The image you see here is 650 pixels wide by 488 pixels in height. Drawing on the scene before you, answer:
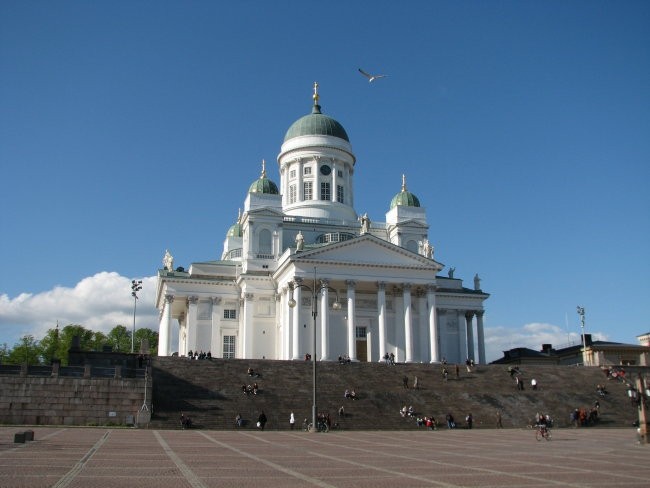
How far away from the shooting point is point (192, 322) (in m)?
69.7

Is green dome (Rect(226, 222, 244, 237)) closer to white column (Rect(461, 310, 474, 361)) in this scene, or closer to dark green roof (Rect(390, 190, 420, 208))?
dark green roof (Rect(390, 190, 420, 208))

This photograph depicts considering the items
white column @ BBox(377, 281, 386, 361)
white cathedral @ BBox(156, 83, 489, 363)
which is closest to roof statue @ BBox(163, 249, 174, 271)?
white cathedral @ BBox(156, 83, 489, 363)

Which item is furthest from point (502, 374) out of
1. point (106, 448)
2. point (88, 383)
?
point (106, 448)

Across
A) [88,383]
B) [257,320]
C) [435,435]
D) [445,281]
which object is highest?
[445,281]

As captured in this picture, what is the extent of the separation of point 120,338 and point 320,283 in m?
80.9

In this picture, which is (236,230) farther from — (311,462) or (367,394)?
(311,462)

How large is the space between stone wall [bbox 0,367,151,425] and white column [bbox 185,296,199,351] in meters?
23.8

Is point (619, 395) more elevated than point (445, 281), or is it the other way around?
point (445, 281)

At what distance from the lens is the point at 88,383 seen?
44500 millimetres

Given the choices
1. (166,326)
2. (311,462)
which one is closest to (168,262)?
(166,326)

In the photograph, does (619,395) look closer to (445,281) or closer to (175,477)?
(445,281)

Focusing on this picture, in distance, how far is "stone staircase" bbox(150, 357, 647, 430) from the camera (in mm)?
45875

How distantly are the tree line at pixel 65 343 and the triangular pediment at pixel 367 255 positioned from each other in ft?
195

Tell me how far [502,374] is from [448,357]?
17.3 meters
